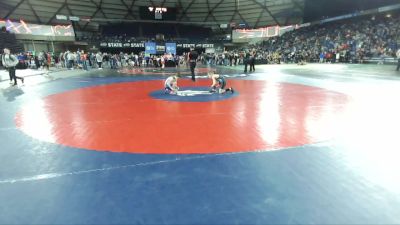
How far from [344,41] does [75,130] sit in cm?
3199

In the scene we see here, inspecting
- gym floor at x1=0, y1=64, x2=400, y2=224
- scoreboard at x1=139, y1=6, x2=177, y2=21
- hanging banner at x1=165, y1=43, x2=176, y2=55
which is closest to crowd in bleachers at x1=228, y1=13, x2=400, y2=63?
hanging banner at x1=165, y1=43, x2=176, y2=55

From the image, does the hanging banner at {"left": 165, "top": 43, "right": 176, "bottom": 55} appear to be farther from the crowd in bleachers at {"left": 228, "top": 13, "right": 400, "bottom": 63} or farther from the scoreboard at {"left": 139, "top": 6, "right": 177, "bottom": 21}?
the crowd in bleachers at {"left": 228, "top": 13, "right": 400, "bottom": 63}

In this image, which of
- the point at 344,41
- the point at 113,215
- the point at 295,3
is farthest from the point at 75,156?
the point at 295,3

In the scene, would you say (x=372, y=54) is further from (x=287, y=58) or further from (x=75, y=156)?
(x=75, y=156)

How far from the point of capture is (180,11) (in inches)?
1809

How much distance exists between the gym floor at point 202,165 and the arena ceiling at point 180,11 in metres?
36.3

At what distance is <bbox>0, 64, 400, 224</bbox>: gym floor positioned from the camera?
2275 mm

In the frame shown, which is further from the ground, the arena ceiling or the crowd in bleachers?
the arena ceiling

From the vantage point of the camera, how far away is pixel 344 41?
99.0 ft

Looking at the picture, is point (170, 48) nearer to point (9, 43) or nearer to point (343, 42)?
point (9, 43)

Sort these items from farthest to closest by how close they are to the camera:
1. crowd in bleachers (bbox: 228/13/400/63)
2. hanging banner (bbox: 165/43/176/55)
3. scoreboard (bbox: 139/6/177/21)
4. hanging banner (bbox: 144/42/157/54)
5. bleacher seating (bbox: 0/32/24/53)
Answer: scoreboard (bbox: 139/6/177/21) → hanging banner (bbox: 165/43/176/55) → hanging banner (bbox: 144/42/157/54) → bleacher seating (bbox: 0/32/24/53) → crowd in bleachers (bbox: 228/13/400/63)

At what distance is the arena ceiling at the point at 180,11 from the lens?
3597cm

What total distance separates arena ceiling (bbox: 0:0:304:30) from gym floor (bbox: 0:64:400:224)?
36339 mm

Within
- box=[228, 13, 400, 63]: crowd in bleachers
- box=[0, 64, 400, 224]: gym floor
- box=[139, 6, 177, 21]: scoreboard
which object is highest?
box=[139, 6, 177, 21]: scoreboard
